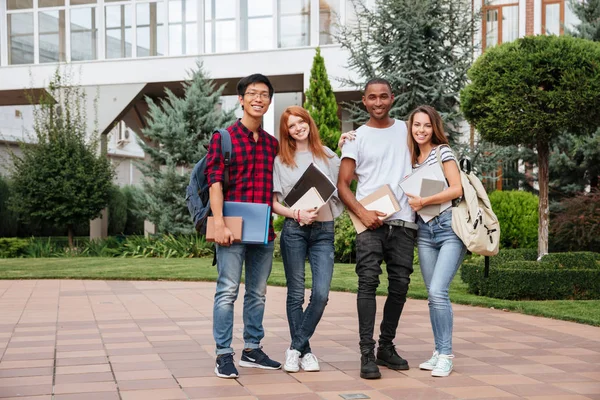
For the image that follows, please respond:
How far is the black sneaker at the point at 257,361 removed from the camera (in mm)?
5402

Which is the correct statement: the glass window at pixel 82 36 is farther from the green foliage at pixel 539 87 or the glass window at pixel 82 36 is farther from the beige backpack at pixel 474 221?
the beige backpack at pixel 474 221

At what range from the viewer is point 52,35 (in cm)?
2344

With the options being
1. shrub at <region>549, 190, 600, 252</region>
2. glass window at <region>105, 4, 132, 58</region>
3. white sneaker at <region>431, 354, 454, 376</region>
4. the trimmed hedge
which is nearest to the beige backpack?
white sneaker at <region>431, 354, 454, 376</region>

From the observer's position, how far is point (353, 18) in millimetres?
20547

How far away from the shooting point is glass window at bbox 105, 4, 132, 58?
22831 millimetres

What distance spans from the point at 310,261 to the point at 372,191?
0.62 m

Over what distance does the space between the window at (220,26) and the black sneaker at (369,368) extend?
690 inches

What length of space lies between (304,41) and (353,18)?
155cm

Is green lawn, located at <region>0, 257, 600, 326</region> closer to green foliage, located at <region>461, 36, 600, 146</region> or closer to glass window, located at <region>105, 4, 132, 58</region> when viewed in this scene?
green foliage, located at <region>461, 36, 600, 146</region>

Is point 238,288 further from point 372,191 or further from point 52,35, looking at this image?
point 52,35

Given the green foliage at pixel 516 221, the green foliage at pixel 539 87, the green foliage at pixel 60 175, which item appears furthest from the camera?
the green foliage at pixel 60 175

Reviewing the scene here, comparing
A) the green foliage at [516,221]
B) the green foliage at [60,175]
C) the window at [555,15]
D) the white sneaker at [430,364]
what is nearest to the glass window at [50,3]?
the green foliage at [60,175]

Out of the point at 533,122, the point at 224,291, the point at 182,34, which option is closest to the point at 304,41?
the point at 182,34

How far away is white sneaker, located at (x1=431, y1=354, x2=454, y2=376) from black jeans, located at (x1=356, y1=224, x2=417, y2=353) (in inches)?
17.2
